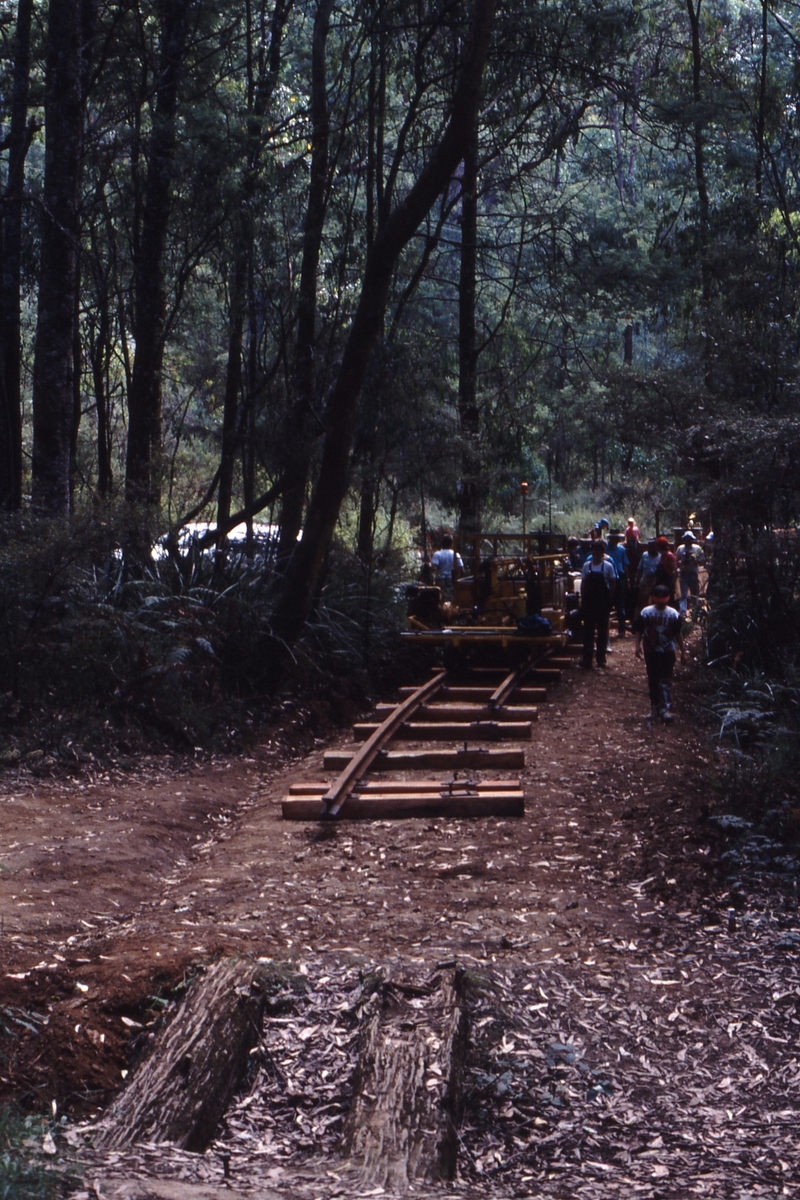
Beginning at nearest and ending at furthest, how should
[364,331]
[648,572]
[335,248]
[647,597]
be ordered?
[364,331]
[648,572]
[647,597]
[335,248]

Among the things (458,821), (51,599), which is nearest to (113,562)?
(51,599)

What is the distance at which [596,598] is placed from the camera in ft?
54.6

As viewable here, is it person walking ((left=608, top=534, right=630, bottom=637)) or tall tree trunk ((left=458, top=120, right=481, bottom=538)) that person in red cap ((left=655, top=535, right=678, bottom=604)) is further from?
tall tree trunk ((left=458, top=120, right=481, bottom=538))

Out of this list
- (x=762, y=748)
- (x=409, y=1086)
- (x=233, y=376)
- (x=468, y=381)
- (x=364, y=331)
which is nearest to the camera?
(x=409, y=1086)

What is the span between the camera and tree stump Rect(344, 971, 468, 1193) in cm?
442

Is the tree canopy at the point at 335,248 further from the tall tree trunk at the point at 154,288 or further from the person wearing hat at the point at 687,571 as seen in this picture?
the person wearing hat at the point at 687,571

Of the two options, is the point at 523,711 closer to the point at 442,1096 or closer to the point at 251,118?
the point at 442,1096

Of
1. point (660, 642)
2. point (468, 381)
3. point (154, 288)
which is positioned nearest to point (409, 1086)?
point (660, 642)

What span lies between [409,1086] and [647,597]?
49.3ft

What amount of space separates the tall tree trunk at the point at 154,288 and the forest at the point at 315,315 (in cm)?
5

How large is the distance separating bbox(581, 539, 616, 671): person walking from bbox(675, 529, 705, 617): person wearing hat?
8.04 ft

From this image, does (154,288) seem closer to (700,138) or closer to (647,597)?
(647,597)

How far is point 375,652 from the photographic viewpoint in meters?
16.9

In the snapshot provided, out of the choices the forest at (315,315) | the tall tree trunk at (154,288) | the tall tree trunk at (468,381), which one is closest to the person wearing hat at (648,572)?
the forest at (315,315)
